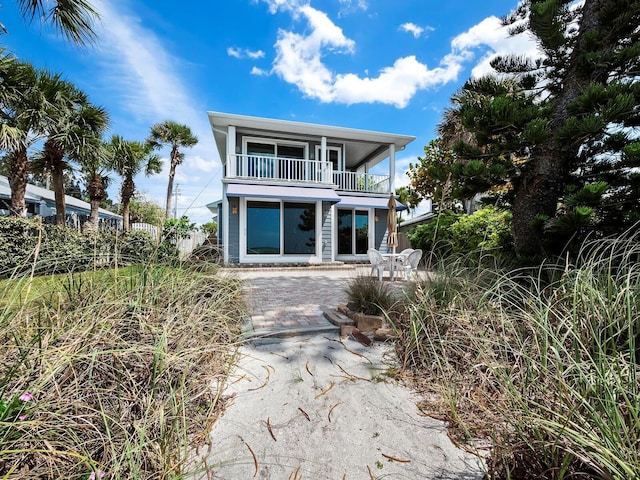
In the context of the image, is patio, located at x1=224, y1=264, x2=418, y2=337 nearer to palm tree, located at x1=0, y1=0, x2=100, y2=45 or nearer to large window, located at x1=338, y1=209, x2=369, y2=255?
palm tree, located at x1=0, y1=0, x2=100, y2=45

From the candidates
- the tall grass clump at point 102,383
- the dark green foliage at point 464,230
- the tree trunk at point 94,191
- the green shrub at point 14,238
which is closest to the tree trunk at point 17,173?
the green shrub at point 14,238

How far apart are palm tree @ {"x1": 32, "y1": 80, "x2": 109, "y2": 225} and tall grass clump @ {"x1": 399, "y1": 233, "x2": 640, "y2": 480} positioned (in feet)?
39.2

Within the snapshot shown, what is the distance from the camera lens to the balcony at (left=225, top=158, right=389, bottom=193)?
42.6 ft

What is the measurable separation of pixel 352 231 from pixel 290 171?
173 inches

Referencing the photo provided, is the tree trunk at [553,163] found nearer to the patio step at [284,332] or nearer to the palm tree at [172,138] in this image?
the patio step at [284,332]

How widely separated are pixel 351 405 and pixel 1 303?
2.49 metres

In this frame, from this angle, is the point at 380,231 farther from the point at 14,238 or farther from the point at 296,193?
the point at 14,238

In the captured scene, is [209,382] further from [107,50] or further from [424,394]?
[107,50]

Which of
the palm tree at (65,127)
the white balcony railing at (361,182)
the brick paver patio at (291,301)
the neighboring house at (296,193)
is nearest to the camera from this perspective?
the brick paver patio at (291,301)

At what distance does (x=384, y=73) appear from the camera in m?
14.3

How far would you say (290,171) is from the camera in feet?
45.9

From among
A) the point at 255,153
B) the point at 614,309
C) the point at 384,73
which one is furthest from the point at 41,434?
the point at 384,73

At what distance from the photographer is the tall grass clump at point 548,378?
1236mm

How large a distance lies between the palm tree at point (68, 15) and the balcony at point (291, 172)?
6.60 meters
